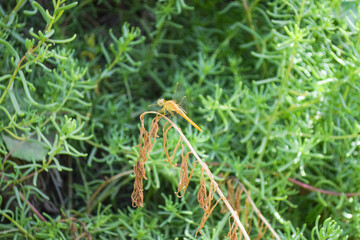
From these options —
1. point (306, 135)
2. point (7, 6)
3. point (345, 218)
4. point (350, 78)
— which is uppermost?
point (7, 6)

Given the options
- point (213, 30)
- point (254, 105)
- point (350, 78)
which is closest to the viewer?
point (350, 78)

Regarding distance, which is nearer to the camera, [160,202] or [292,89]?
[292,89]

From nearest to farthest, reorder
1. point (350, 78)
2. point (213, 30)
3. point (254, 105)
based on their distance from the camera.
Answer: point (350, 78) → point (254, 105) → point (213, 30)

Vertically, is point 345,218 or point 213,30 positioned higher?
point 213,30

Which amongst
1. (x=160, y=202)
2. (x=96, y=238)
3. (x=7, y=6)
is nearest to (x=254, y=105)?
(x=160, y=202)

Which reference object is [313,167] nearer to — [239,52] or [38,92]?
[239,52]

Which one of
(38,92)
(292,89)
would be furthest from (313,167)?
(38,92)

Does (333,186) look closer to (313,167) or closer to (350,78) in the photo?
(313,167)
